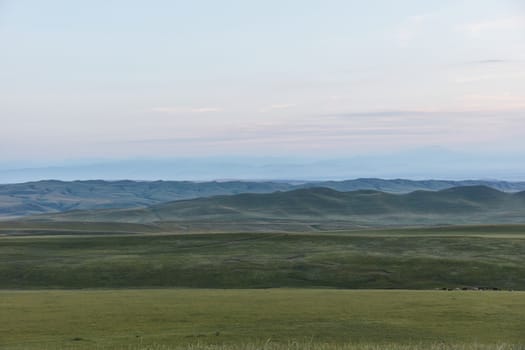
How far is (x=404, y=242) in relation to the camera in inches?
3408

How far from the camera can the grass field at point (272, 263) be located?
62.9 meters

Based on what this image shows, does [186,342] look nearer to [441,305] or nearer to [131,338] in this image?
[131,338]

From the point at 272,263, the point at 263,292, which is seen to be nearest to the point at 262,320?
the point at 263,292

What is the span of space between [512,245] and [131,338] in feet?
196

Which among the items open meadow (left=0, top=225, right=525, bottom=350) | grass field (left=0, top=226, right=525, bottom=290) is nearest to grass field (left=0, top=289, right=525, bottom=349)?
open meadow (left=0, top=225, right=525, bottom=350)

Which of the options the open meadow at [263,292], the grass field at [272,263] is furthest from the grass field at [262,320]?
the grass field at [272,263]

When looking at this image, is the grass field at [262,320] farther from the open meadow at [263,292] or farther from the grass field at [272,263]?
the grass field at [272,263]

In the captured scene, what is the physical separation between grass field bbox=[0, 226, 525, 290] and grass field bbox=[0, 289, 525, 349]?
50.7 feet

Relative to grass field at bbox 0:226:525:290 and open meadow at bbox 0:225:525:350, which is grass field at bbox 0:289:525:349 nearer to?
open meadow at bbox 0:225:525:350

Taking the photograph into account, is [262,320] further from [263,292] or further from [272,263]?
[272,263]

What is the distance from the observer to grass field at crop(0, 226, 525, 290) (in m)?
62.9

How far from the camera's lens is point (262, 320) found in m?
35.2

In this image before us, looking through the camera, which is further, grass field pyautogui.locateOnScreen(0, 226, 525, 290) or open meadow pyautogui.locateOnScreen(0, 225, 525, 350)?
grass field pyautogui.locateOnScreen(0, 226, 525, 290)

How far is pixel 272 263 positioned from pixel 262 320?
3596cm
